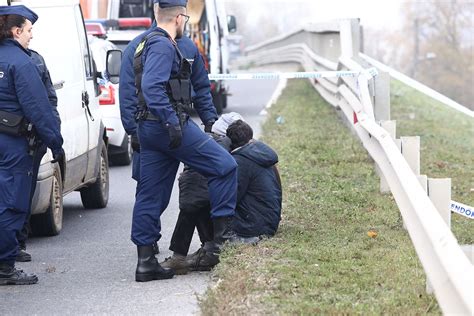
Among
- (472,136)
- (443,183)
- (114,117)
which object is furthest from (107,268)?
(472,136)

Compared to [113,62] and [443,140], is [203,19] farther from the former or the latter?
[113,62]

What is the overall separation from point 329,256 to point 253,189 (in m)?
0.88

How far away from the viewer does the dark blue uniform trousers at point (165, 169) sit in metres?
7.90

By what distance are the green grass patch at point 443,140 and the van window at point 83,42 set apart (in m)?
3.53

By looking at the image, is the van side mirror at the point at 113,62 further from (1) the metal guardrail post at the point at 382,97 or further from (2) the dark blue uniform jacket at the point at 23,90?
(2) the dark blue uniform jacket at the point at 23,90

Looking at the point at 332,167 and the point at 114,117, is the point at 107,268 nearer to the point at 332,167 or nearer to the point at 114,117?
the point at 332,167

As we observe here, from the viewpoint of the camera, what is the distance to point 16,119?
25.8ft

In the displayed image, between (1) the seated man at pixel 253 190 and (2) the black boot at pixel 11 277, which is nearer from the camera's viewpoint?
(2) the black boot at pixel 11 277

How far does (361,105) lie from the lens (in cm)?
1174

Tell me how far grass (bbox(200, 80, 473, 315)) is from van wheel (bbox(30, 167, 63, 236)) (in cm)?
187

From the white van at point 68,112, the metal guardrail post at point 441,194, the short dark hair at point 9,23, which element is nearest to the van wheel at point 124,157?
the white van at point 68,112

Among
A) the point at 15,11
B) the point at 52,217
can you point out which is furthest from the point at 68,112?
the point at 15,11

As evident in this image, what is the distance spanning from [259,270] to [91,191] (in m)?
4.48

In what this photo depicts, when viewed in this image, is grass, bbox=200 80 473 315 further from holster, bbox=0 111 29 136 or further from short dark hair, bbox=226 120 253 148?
holster, bbox=0 111 29 136
